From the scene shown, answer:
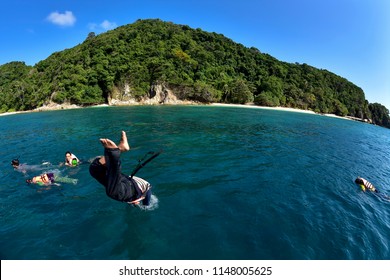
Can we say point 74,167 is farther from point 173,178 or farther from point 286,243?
point 286,243

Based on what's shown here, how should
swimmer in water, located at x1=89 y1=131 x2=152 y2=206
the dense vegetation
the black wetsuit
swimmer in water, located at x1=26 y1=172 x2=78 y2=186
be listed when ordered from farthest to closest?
the dense vegetation → swimmer in water, located at x1=26 y1=172 x2=78 y2=186 → the black wetsuit → swimmer in water, located at x1=89 y1=131 x2=152 y2=206

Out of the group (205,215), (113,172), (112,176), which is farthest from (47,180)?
(113,172)

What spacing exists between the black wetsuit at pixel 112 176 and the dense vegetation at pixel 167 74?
81.5 metres

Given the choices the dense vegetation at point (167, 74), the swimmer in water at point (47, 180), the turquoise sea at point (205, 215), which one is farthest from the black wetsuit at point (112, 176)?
the dense vegetation at point (167, 74)

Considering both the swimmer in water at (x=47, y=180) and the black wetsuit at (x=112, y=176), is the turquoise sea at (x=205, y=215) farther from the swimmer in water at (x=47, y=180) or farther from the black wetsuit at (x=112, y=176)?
the black wetsuit at (x=112, y=176)

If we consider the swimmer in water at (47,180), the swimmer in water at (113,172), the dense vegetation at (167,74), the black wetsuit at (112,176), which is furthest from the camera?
the dense vegetation at (167,74)

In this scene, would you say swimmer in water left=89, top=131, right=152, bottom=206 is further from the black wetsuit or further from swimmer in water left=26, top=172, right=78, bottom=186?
swimmer in water left=26, top=172, right=78, bottom=186

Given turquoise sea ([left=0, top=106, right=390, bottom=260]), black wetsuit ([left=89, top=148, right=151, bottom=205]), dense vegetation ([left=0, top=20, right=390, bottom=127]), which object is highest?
dense vegetation ([left=0, top=20, right=390, bottom=127])

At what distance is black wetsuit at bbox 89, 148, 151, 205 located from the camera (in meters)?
3.85

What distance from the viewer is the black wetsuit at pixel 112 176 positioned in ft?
12.6

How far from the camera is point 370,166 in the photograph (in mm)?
18016

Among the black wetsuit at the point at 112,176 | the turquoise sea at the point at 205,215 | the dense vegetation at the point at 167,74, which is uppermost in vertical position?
the dense vegetation at the point at 167,74

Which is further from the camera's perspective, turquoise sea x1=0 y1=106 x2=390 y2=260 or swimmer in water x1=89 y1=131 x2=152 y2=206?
turquoise sea x1=0 y1=106 x2=390 y2=260

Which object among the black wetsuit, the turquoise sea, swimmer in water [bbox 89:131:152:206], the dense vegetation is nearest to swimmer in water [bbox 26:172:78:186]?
the turquoise sea
